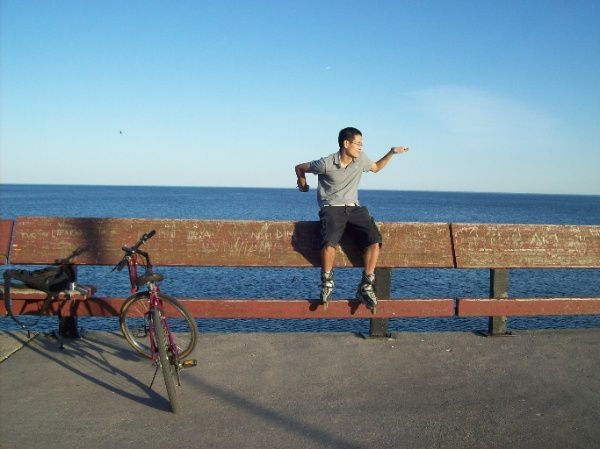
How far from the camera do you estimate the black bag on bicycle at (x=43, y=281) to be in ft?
17.0

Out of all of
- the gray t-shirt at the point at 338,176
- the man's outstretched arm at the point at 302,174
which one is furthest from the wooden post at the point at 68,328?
the gray t-shirt at the point at 338,176

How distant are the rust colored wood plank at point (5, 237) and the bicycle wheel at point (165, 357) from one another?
2301mm

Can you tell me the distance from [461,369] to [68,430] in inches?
128

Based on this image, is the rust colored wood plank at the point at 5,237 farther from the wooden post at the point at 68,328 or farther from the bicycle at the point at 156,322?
the bicycle at the point at 156,322

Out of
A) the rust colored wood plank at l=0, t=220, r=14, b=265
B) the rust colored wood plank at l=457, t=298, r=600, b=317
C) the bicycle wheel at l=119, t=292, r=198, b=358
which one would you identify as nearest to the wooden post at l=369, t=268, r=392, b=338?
the rust colored wood plank at l=457, t=298, r=600, b=317

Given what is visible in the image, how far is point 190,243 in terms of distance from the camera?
580cm

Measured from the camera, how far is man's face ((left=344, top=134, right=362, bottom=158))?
5492 mm

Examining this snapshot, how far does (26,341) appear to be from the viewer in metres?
5.61

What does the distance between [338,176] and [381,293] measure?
1333 millimetres

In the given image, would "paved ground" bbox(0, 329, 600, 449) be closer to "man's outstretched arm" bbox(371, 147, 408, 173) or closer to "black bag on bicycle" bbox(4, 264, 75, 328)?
"black bag on bicycle" bbox(4, 264, 75, 328)

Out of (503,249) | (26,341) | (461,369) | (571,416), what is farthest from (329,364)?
(26,341)

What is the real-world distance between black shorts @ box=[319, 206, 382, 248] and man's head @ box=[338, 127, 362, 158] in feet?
1.85

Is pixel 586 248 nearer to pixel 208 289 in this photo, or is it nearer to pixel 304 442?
pixel 304 442

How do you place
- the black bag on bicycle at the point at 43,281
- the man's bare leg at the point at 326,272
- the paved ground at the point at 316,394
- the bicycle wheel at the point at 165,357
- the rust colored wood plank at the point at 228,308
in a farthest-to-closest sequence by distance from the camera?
the rust colored wood plank at the point at 228,308, the man's bare leg at the point at 326,272, the black bag on bicycle at the point at 43,281, the bicycle wheel at the point at 165,357, the paved ground at the point at 316,394
